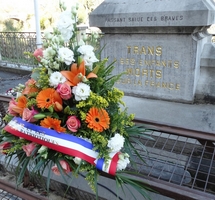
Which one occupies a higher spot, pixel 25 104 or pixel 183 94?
pixel 25 104

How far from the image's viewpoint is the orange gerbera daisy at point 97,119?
136 cm

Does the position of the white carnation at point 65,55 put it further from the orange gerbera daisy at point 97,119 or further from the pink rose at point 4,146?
the pink rose at point 4,146

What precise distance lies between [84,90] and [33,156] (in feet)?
1.69

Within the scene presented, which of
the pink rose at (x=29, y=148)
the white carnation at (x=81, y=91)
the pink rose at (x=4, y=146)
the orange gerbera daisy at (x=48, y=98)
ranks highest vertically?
the white carnation at (x=81, y=91)

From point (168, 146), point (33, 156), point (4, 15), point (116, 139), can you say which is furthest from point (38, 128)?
point (4, 15)

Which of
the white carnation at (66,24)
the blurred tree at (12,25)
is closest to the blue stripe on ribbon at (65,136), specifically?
the white carnation at (66,24)

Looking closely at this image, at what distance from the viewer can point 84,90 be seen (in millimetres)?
1344

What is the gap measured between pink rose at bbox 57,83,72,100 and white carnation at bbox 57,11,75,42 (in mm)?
307

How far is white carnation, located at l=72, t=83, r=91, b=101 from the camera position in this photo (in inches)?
52.6

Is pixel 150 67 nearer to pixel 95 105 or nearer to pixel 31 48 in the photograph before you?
pixel 95 105

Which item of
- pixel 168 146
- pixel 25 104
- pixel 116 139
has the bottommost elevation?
pixel 168 146

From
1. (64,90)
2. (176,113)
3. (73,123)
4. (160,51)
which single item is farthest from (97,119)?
(160,51)

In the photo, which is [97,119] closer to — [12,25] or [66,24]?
[66,24]

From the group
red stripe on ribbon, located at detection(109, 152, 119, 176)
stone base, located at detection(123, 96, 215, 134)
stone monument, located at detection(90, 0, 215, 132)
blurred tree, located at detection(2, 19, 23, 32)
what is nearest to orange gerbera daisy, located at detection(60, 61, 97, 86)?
red stripe on ribbon, located at detection(109, 152, 119, 176)
